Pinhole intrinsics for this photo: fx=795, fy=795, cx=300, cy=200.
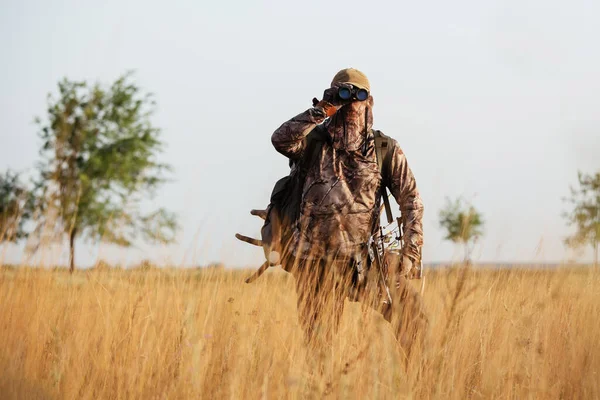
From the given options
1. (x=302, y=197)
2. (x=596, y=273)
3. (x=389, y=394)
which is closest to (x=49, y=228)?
(x=302, y=197)

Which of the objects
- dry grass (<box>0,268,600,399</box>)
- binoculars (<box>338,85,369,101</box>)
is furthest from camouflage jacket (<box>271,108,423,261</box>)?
dry grass (<box>0,268,600,399</box>)

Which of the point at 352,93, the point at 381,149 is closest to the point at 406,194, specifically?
the point at 381,149

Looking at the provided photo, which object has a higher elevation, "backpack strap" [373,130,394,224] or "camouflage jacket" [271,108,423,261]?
"backpack strap" [373,130,394,224]

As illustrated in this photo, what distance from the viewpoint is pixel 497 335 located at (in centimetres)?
585

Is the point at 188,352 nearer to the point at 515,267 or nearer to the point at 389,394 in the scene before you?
the point at 389,394

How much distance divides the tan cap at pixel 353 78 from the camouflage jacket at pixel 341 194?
1.27 feet

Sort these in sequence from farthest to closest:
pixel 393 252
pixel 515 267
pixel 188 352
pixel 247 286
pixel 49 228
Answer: pixel 515 267, pixel 49 228, pixel 247 286, pixel 393 252, pixel 188 352

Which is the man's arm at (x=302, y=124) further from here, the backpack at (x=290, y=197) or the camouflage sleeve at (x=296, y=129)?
the backpack at (x=290, y=197)

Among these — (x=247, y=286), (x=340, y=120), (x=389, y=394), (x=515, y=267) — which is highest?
(x=340, y=120)

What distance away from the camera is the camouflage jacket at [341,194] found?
17.9 feet

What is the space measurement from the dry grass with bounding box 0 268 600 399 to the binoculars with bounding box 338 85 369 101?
1.35 metres

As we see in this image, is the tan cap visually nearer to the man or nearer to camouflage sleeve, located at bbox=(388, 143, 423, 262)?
the man

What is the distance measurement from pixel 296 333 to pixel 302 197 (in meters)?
1.02

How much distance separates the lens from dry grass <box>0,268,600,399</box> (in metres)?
4.31
